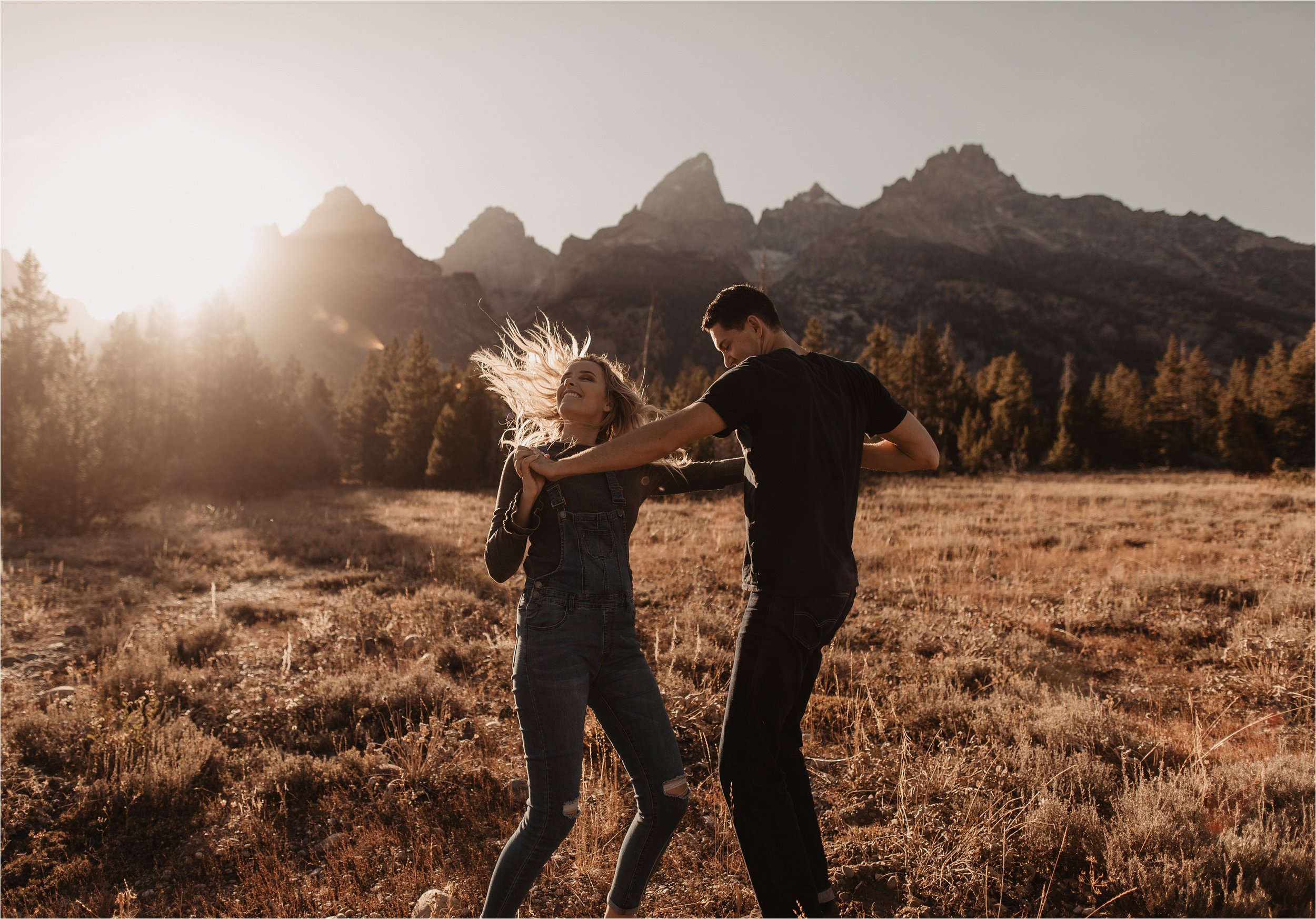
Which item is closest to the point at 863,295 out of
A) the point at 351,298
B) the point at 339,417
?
the point at 351,298

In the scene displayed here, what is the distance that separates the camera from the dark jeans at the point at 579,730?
8.00 ft

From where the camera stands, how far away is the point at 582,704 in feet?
8.29

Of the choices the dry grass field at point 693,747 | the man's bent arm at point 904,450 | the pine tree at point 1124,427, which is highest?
the pine tree at point 1124,427

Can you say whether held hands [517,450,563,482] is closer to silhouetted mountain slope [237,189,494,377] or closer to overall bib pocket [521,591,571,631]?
overall bib pocket [521,591,571,631]

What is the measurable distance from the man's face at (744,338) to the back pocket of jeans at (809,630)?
3.67 feet

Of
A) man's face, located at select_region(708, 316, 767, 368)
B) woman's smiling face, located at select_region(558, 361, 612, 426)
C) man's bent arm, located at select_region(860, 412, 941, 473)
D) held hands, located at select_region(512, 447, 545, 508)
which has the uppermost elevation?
man's face, located at select_region(708, 316, 767, 368)

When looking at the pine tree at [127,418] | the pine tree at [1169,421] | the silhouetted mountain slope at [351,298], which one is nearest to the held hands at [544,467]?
the pine tree at [127,418]

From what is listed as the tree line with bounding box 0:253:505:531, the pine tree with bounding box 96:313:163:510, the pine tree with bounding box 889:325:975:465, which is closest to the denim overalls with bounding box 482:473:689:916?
the pine tree with bounding box 96:313:163:510

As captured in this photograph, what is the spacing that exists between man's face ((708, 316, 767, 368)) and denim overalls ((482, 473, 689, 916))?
78 centimetres

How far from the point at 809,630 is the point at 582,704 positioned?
0.96 meters

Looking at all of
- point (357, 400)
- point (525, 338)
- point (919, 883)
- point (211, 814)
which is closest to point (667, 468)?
point (525, 338)

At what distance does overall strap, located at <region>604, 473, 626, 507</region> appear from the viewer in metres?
2.72

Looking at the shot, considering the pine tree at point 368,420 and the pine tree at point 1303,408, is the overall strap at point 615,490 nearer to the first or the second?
the pine tree at point 368,420

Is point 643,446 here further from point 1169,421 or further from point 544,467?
point 1169,421
